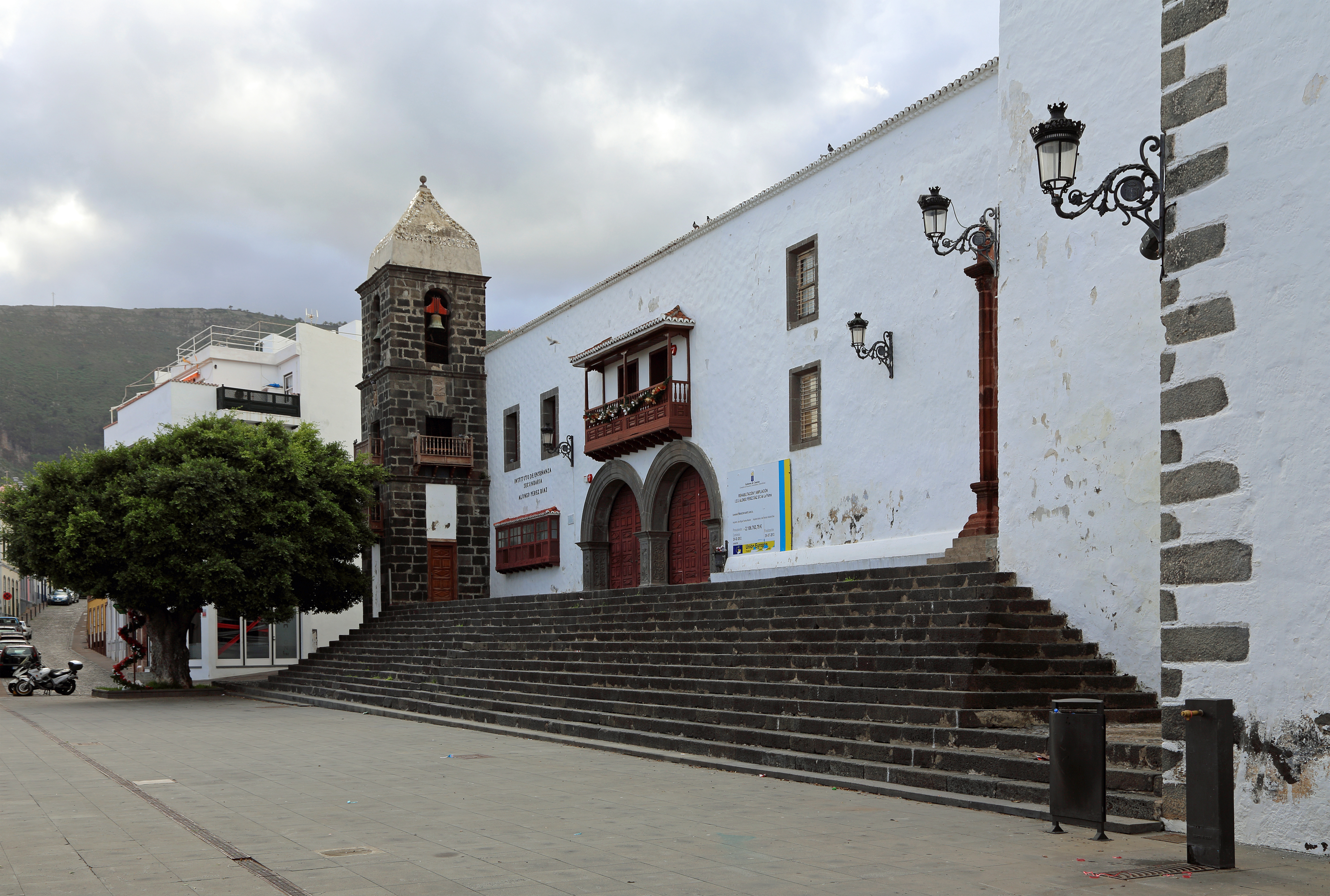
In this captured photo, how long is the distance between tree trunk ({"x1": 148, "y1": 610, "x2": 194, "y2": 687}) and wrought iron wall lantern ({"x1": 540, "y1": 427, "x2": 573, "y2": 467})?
8106 millimetres

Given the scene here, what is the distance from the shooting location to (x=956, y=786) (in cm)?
855

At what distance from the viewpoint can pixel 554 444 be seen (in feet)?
91.0

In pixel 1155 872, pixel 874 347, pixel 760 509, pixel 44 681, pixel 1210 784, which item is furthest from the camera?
pixel 44 681

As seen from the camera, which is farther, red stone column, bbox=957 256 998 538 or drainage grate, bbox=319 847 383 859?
red stone column, bbox=957 256 998 538

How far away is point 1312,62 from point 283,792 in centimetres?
827

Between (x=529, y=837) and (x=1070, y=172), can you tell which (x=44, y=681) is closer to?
(x=529, y=837)

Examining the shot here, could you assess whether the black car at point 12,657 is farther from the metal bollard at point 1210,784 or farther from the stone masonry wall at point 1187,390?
the metal bollard at point 1210,784

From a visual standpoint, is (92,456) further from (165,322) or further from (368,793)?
(165,322)

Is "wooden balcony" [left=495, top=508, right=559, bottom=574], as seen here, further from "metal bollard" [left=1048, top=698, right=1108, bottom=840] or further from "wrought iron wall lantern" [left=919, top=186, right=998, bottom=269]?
"metal bollard" [left=1048, top=698, right=1108, bottom=840]

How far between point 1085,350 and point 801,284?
852 centimetres

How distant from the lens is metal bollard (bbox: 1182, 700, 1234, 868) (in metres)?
6.07

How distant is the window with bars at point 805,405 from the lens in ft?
63.6

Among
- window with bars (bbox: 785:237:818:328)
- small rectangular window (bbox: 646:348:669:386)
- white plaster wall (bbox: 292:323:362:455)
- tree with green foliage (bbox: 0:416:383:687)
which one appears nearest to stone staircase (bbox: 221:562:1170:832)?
window with bars (bbox: 785:237:818:328)

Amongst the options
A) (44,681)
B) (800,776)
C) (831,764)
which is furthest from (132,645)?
(831,764)
